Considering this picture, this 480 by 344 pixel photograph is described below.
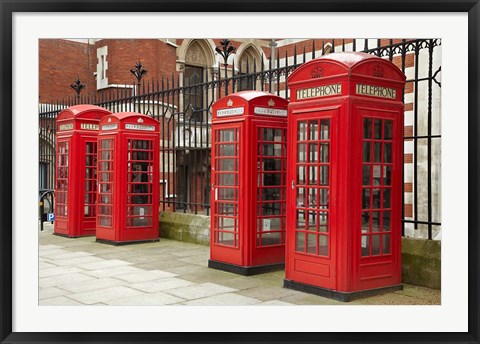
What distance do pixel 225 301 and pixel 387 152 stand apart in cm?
237

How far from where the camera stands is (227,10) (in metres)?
4.23

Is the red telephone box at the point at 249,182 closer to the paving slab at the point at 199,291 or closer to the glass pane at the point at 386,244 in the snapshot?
the paving slab at the point at 199,291

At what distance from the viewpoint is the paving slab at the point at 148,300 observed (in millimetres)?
5566

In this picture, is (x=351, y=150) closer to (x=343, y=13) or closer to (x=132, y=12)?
(x=343, y=13)

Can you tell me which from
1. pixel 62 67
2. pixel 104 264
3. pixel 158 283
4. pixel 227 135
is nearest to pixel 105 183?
pixel 104 264

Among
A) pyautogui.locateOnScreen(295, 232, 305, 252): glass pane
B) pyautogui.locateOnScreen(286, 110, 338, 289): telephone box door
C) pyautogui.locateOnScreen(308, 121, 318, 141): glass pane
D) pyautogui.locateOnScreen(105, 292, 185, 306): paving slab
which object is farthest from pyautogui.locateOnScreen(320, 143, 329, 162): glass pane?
pyautogui.locateOnScreen(105, 292, 185, 306): paving slab

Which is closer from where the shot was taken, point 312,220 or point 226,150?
point 312,220

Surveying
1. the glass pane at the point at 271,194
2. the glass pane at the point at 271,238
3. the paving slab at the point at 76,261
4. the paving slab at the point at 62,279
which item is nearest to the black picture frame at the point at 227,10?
the paving slab at the point at 62,279

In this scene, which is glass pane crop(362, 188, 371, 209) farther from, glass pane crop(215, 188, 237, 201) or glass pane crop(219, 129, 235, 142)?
glass pane crop(219, 129, 235, 142)

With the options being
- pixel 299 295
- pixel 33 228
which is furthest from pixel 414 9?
pixel 33 228

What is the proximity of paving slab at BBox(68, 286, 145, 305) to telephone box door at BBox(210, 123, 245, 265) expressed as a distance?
1.44 meters

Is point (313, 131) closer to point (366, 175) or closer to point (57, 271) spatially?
point (366, 175)

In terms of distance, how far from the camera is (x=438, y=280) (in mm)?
5941

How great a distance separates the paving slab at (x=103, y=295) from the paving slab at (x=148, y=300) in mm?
114
